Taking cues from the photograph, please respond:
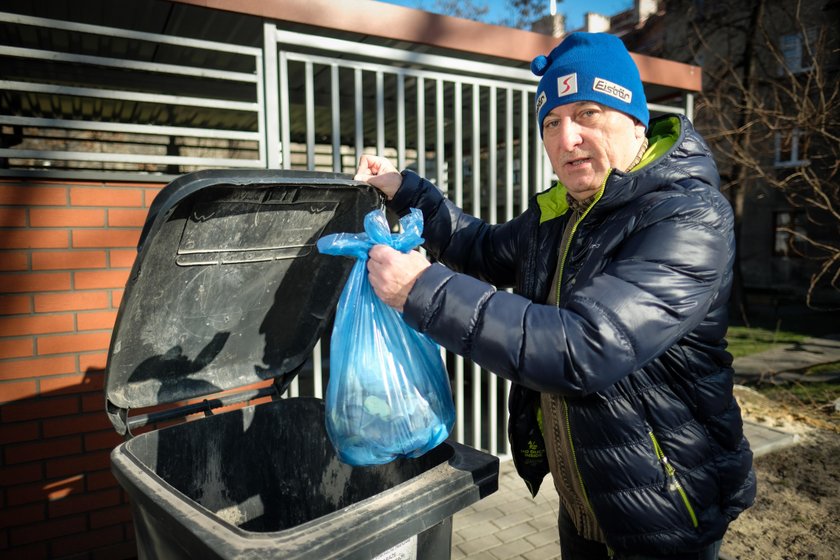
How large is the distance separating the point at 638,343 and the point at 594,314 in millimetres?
117

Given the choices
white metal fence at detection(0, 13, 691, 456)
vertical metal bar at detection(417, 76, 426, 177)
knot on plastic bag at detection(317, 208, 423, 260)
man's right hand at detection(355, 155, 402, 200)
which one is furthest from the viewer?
vertical metal bar at detection(417, 76, 426, 177)

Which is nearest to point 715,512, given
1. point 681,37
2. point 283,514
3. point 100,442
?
point 283,514

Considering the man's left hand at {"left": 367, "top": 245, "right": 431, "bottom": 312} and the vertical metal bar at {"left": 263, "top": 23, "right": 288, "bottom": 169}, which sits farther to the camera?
the vertical metal bar at {"left": 263, "top": 23, "right": 288, "bottom": 169}

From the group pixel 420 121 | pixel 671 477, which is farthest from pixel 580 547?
pixel 420 121

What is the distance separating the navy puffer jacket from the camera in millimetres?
1159

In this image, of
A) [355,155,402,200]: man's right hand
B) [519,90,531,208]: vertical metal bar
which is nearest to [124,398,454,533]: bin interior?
[355,155,402,200]: man's right hand

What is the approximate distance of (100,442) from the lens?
2.68 meters

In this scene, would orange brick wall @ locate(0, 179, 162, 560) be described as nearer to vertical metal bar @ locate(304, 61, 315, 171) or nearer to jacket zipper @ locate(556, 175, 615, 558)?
vertical metal bar @ locate(304, 61, 315, 171)

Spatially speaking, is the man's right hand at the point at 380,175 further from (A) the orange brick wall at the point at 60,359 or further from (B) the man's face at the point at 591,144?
(A) the orange brick wall at the point at 60,359

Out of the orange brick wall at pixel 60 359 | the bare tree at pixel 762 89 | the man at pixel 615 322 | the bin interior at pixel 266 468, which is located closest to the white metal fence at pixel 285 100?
the orange brick wall at pixel 60 359

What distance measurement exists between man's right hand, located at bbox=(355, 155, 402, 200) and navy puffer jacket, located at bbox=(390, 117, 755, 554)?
606 millimetres

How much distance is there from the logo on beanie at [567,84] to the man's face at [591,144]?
0.04 metres

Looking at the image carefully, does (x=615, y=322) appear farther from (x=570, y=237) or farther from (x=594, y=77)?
(x=594, y=77)

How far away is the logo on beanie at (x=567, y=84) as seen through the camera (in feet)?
4.89
